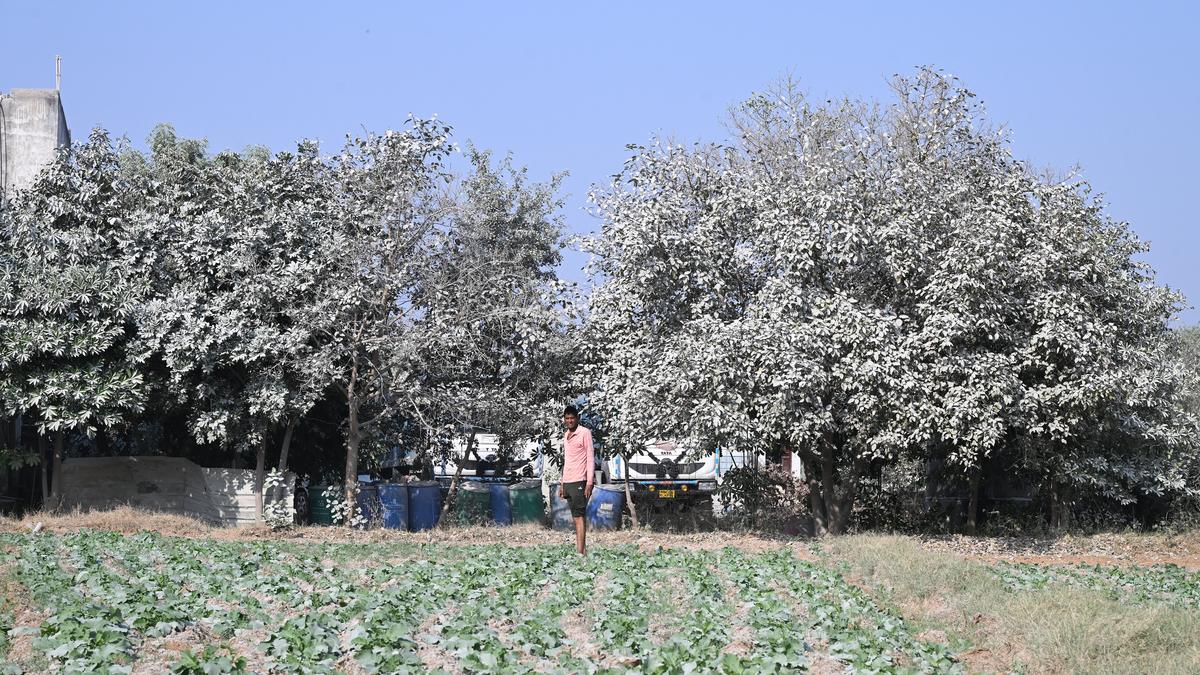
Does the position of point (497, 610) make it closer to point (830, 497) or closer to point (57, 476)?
point (830, 497)

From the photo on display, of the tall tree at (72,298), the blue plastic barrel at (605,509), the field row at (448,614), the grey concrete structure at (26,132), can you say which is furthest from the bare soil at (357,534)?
the grey concrete structure at (26,132)

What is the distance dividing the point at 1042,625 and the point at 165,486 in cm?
1572

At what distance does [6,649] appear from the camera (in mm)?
8930

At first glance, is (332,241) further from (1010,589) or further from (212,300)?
(1010,589)

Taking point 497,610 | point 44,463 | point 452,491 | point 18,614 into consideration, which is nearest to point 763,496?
point 452,491

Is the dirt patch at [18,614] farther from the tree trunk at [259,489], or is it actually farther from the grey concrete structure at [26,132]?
the grey concrete structure at [26,132]

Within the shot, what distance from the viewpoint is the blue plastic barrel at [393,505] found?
21.7m

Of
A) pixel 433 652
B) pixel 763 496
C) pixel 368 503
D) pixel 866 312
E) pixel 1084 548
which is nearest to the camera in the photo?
pixel 433 652

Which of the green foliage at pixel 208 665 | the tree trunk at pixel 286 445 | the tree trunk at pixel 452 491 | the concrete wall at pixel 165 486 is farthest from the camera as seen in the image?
the tree trunk at pixel 452 491

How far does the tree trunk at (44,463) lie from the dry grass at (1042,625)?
1376 cm

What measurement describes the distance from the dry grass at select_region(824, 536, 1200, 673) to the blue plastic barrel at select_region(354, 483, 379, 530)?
10.6m

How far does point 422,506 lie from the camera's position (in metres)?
22.1

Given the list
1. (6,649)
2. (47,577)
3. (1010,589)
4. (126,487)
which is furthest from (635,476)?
(6,649)

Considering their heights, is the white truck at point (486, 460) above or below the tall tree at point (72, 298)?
below
